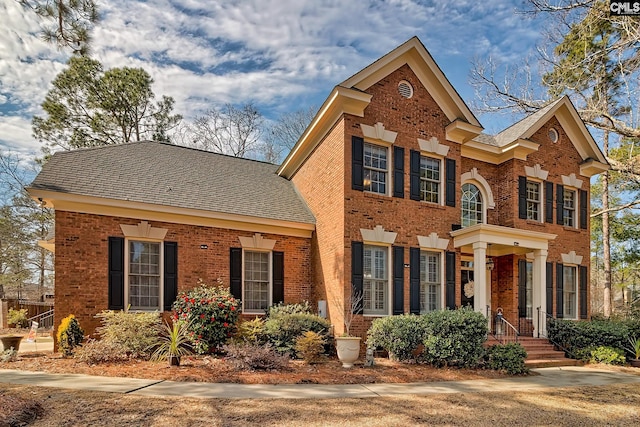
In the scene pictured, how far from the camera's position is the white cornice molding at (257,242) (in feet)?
41.8

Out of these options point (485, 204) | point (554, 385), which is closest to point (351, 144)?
point (485, 204)

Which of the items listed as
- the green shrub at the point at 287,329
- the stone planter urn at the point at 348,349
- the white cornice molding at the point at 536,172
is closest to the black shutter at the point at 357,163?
the green shrub at the point at 287,329

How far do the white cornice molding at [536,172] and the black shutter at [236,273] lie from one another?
1086 cm

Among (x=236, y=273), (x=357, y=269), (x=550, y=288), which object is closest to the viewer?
(x=357, y=269)

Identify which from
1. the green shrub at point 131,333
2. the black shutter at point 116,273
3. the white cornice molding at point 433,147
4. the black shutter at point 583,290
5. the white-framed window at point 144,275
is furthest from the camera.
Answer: the black shutter at point 583,290

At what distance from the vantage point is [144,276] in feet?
37.5

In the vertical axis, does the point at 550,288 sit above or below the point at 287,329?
above

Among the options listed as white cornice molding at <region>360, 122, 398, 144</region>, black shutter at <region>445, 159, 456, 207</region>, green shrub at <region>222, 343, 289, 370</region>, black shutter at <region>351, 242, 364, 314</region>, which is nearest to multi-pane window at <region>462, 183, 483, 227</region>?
black shutter at <region>445, 159, 456, 207</region>

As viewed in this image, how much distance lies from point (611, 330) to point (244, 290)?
11609mm

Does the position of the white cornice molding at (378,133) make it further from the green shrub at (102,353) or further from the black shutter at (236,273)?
the green shrub at (102,353)

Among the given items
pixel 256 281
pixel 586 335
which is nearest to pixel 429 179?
pixel 256 281

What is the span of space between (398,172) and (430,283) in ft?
12.0

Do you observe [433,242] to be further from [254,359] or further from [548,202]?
[254,359]

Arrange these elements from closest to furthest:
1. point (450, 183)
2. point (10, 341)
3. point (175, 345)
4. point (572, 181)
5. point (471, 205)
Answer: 1. point (175, 345)
2. point (10, 341)
3. point (450, 183)
4. point (471, 205)
5. point (572, 181)
